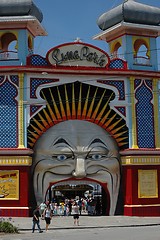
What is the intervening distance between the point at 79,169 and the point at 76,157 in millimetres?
798

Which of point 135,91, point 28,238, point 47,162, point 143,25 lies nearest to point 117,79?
point 135,91

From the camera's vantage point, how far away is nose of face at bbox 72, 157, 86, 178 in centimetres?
3044

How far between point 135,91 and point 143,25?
453cm

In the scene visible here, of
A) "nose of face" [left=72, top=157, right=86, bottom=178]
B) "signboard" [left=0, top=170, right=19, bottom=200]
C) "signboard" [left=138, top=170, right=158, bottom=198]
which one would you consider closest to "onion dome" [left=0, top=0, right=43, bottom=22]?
"nose of face" [left=72, top=157, right=86, bottom=178]

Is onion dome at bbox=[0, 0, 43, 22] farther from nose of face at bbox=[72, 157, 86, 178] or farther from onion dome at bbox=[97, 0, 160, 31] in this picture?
nose of face at bbox=[72, 157, 86, 178]

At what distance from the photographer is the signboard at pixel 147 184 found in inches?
1213

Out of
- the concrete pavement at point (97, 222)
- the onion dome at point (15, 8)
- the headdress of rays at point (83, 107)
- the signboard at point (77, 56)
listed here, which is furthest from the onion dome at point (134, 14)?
the concrete pavement at point (97, 222)

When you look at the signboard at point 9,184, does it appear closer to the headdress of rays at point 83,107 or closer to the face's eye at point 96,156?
the headdress of rays at point 83,107

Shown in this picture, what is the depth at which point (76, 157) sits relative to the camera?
1211 inches

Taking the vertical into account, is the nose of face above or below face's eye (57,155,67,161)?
below

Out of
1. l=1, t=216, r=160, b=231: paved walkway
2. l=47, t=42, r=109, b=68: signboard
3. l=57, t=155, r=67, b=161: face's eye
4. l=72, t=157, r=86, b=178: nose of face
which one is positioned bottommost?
l=1, t=216, r=160, b=231: paved walkway

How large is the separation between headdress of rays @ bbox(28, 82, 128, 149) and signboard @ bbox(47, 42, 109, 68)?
57.2 inches

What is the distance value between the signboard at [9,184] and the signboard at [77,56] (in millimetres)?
7470

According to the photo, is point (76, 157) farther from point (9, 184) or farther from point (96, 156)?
point (9, 184)
